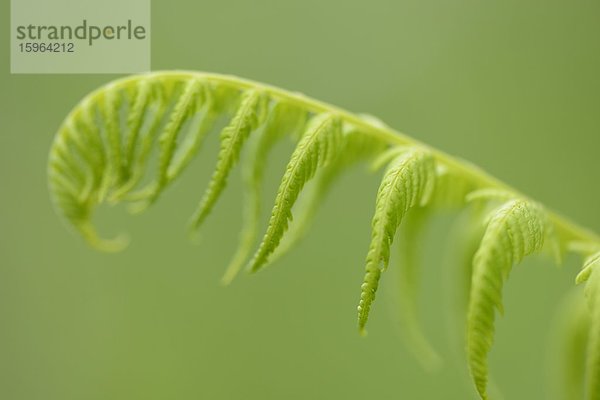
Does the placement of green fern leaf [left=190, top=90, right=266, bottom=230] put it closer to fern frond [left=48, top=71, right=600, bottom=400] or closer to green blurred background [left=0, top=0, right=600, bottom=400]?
fern frond [left=48, top=71, right=600, bottom=400]

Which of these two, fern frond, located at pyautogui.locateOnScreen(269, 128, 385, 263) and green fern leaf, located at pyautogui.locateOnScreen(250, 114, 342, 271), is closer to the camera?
green fern leaf, located at pyautogui.locateOnScreen(250, 114, 342, 271)

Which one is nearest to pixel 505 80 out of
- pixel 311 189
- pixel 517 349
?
pixel 517 349

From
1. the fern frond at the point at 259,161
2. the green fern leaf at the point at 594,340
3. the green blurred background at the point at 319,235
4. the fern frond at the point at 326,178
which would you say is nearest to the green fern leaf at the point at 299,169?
the fern frond at the point at 259,161

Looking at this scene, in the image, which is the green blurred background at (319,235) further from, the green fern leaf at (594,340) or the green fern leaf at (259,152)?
the green fern leaf at (594,340)

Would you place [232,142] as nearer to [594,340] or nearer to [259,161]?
[259,161]

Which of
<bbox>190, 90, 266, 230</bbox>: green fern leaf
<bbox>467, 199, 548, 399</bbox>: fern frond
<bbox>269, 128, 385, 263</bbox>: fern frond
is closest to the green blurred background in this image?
<bbox>269, 128, 385, 263</bbox>: fern frond

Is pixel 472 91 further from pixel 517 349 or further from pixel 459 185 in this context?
pixel 459 185

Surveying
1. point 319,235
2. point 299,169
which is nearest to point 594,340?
point 299,169
